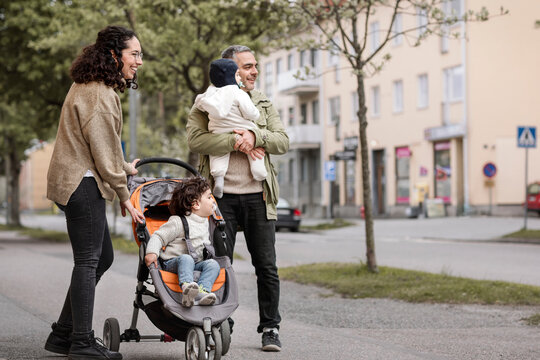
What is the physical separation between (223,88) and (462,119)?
3336 cm

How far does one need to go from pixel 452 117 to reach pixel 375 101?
25.3ft

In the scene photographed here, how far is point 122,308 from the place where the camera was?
9.20 m

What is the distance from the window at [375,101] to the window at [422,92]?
151 inches

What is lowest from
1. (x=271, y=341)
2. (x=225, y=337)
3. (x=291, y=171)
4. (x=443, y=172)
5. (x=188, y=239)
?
(x=271, y=341)

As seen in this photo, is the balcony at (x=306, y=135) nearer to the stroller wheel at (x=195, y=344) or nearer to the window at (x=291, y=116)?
the window at (x=291, y=116)

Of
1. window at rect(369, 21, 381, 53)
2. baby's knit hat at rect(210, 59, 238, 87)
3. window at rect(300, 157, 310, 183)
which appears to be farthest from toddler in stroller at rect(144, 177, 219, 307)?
window at rect(300, 157, 310, 183)

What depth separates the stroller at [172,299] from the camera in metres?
5.55

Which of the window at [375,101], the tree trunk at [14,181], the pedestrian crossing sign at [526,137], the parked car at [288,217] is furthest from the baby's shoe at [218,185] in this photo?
the window at [375,101]

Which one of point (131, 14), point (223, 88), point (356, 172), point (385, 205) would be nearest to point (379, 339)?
point (223, 88)

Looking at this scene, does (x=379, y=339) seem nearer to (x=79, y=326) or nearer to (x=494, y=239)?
(x=79, y=326)

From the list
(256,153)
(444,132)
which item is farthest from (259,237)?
(444,132)

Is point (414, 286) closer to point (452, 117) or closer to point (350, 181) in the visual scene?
point (452, 117)

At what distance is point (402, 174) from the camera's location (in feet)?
145

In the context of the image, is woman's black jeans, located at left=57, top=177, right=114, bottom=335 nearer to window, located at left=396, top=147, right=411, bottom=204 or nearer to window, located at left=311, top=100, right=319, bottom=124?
window, located at left=396, top=147, right=411, bottom=204
